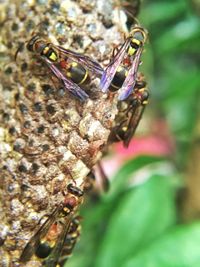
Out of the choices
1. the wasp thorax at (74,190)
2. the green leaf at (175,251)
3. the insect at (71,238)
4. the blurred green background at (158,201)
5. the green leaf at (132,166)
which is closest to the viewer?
the wasp thorax at (74,190)

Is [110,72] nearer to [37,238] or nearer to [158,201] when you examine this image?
[37,238]

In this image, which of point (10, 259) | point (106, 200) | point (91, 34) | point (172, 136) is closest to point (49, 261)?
point (10, 259)

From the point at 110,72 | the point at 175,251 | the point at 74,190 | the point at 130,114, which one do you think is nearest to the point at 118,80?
the point at 110,72

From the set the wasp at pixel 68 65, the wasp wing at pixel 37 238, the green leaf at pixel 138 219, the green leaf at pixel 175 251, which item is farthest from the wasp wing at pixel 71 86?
the green leaf at pixel 138 219

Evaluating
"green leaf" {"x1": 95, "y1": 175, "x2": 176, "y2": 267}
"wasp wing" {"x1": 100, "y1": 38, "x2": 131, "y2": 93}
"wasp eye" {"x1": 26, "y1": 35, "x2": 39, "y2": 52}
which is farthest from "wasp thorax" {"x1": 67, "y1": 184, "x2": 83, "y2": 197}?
"green leaf" {"x1": 95, "y1": 175, "x2": 176, "y2": 267}

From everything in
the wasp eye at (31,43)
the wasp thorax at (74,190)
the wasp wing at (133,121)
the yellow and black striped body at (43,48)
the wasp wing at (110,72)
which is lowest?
the wasp thorax at (74,190)

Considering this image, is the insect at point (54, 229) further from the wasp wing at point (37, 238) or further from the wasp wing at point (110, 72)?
the wasp wing at point (110, 72)
